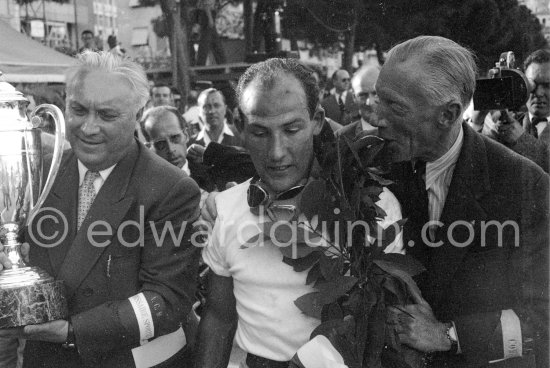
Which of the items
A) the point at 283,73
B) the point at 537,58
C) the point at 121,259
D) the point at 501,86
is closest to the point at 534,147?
the point at 537,58

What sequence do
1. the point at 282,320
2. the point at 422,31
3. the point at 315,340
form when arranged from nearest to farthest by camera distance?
1. the point at 315,340
2. the point at 282,320
3. the point at 422,31

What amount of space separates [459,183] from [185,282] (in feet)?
3.02

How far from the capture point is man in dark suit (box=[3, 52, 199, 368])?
89.2 inches

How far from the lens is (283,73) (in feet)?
7.00

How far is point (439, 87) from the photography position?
6.89ft

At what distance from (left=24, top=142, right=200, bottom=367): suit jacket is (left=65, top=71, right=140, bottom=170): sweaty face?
3.5 inches

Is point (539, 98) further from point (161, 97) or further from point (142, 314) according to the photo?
point (161, 97)

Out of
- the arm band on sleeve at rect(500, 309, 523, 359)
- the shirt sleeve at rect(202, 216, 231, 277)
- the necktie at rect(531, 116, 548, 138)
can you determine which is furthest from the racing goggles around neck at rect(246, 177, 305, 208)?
the necktie at rect(531, 116, 548, 138)

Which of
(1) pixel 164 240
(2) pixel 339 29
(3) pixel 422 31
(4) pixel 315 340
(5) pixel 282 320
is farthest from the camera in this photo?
(2) pixel 339 29

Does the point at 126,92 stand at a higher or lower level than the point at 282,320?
higher

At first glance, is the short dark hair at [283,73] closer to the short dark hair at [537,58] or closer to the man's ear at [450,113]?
the man's ear at [450,113]

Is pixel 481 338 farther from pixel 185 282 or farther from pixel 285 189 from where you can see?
pixel 185 282

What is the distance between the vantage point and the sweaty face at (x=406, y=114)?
83.4 inches

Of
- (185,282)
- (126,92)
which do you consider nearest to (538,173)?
(185,282)
